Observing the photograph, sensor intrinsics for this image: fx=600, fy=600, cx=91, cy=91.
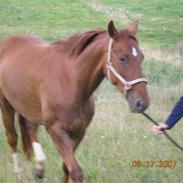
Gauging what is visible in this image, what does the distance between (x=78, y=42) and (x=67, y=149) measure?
3.53 ft

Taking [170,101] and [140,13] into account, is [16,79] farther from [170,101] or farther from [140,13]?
[140,13]

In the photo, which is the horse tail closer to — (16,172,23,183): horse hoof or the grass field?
the grass field

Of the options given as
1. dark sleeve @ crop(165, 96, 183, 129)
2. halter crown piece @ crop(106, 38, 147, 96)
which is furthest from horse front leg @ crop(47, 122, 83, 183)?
dark sleeve @ crop(165, 96, 183, 129)

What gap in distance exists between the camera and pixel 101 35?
5844 mm

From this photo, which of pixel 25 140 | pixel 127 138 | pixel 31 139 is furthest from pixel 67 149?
pixel 127 138

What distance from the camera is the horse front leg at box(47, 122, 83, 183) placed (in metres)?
5.82

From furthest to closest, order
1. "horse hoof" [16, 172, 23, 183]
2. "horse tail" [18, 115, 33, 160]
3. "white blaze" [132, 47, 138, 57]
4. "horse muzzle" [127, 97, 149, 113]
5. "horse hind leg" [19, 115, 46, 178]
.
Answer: "horse tail" [18, 115, 33, 160] → "horse hind leg" [19, 115, 46, 178] → "horse hoof" [16, 172, 23, 183] → "white blaze" [132, 47, 138, 57] → "horse muzzle" [127, 97, 149, 113]

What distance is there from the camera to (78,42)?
604cm

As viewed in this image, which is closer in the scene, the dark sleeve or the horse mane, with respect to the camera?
the dark sleeve

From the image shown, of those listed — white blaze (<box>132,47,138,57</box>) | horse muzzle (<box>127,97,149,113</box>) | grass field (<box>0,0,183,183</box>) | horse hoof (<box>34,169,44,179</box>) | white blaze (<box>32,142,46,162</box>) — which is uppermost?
white blaze (<box>132,47,138,57</box>)

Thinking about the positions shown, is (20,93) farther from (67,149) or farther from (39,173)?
(67,149)

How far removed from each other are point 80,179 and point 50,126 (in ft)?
2.14

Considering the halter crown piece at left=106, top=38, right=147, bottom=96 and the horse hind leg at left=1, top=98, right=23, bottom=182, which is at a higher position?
the halter crown piece at left=106, top=38, right=147, bottom=96

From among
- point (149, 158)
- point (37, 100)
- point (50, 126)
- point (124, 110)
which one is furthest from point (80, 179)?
point (124, 110)
